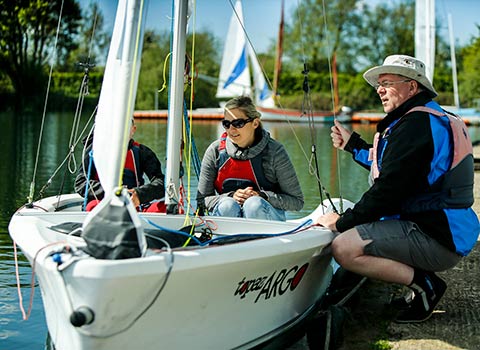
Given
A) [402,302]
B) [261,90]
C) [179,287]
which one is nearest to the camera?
[179,287]

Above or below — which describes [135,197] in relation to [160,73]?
below

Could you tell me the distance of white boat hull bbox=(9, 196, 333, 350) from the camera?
120 inches

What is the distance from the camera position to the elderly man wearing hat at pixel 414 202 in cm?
392

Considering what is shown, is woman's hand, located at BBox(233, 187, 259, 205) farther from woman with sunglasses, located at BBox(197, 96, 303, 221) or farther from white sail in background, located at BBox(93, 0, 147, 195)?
white sail in background, located at BBox(93, 0, 147, 195)

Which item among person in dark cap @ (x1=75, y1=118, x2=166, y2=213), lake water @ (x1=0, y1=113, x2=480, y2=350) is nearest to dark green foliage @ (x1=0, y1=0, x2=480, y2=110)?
lake water @ (x1=0, y1=113, x2=480, y2=350)

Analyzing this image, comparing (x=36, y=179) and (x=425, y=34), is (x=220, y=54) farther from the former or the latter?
(x=36, y=179)

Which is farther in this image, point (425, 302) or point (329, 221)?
point (329, 221)

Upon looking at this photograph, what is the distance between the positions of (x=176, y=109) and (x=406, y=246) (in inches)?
60.1

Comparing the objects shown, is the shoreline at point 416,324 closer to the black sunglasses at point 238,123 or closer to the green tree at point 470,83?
the black sunglasses at point 238,123

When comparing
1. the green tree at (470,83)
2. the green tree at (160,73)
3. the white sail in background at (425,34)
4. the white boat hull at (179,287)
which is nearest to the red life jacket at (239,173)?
the white boat hull at (179,287)

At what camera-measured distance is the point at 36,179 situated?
1143cm

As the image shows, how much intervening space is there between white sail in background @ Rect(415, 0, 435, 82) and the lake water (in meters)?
3.55

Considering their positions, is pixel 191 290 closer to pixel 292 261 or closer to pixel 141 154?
pixel 292 261

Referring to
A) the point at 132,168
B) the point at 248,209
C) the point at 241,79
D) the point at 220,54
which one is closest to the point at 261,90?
the point at 241,79
